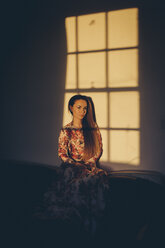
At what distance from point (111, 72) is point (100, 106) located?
1.36 ft

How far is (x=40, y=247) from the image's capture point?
1.67m

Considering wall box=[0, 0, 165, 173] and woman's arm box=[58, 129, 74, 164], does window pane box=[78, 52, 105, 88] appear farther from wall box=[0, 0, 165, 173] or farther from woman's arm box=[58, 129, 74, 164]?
woman's arm box=[58, 129, 74, 164]

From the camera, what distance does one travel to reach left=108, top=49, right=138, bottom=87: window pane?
263cm

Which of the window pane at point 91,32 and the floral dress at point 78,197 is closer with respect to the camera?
the floral dress at point 78,197

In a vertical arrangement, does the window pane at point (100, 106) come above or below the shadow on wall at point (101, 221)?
above

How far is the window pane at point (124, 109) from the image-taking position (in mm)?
2652

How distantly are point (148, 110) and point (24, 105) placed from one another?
5.32 ft

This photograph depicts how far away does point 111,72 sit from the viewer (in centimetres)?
272

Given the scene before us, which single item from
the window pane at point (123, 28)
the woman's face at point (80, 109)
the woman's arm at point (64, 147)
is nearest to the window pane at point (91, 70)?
the window pane at point (123, 28)

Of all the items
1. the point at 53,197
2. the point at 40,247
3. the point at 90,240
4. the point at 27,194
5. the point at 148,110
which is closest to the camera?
the point at 40,247

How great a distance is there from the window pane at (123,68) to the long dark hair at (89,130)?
1.29ft

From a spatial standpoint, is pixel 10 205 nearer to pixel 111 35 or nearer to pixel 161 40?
pixel 111 35

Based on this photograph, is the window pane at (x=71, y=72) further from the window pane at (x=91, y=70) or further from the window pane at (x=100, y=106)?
the window pane at (x=100, y=106)

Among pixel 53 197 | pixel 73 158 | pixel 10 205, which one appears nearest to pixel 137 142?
Result: pixel 73 158
